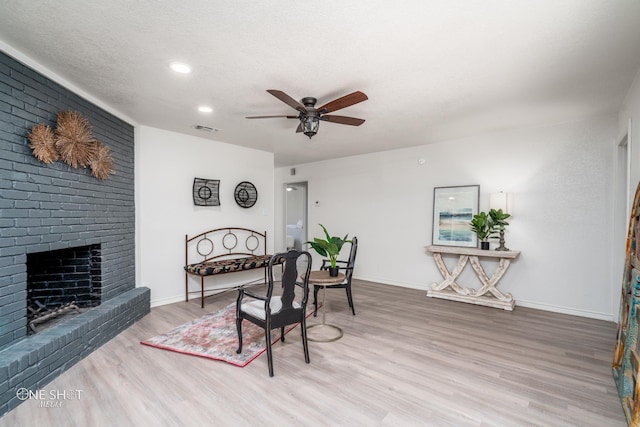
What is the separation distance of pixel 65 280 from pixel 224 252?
2084 millimetres

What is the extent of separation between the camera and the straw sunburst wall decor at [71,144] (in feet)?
7.55

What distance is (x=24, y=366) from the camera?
6.50 ft

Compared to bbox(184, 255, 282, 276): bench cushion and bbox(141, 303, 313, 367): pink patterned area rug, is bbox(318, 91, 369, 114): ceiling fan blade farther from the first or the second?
bbox(141, 303, 313, 367): pink patterned area rug

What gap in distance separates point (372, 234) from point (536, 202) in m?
2.57

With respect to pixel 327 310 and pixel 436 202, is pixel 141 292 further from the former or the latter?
pixel 436 202

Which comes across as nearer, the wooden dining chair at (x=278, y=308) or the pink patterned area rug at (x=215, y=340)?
the wooden dining chair at (x=278, y=308)

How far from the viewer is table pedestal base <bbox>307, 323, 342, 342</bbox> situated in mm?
2973

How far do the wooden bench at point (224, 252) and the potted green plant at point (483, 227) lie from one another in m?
2.96

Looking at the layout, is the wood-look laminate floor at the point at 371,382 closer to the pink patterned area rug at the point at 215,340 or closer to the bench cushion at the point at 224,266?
the pink patterned area rug at the point at 215,340

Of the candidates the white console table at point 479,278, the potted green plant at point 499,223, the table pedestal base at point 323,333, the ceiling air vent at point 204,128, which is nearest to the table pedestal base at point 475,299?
the white console table at point 479,278

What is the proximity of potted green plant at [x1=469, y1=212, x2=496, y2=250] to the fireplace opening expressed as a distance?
15.2 feet

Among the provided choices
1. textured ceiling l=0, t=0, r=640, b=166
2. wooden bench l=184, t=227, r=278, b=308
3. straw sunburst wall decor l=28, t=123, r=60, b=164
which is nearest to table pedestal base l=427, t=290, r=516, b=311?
textured ceiling l=0, t=0, r=640, b=166

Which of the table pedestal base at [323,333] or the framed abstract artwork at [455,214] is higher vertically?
the framed abstract artwork at [455,214]

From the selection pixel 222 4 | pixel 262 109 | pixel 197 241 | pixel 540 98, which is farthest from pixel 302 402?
pixel 540 98
